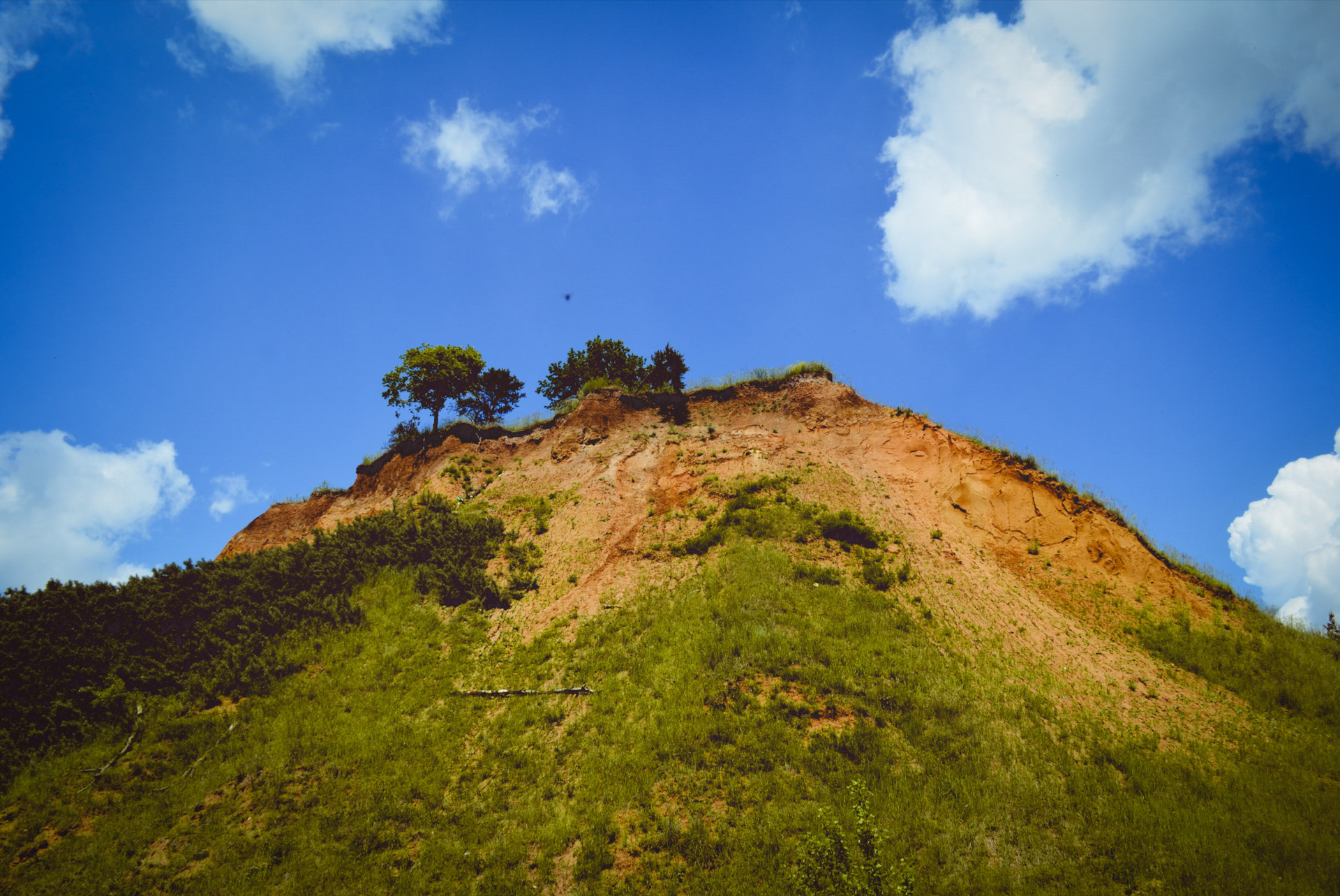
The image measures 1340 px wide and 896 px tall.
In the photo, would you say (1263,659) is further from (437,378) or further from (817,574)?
(437,378)

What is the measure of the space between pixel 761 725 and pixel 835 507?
13.0m

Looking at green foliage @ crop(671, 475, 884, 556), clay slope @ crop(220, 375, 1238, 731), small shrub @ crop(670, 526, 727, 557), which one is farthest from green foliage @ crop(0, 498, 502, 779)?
green foliage @ crop(671, 475, 884, 556)

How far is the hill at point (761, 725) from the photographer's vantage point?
1280cm

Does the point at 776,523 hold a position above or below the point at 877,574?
above

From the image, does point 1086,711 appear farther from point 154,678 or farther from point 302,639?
point 154,678

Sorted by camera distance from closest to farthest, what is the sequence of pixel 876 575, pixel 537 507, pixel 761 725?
pixel 761 725, pixel 876 575, pixel 537 507

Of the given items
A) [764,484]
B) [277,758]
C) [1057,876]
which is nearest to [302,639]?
[277,758]

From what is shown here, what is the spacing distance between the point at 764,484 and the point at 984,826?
17.1 metres

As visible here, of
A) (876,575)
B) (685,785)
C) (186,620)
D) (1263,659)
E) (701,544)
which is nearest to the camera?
(685,785)

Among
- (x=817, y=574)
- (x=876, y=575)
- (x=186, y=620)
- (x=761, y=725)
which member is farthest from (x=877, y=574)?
(x=186, y=620)

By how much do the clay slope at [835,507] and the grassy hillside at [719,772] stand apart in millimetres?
1231

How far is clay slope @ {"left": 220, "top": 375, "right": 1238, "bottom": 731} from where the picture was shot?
2027 centimetres

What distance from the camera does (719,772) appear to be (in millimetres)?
14961

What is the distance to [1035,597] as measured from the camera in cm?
2184
